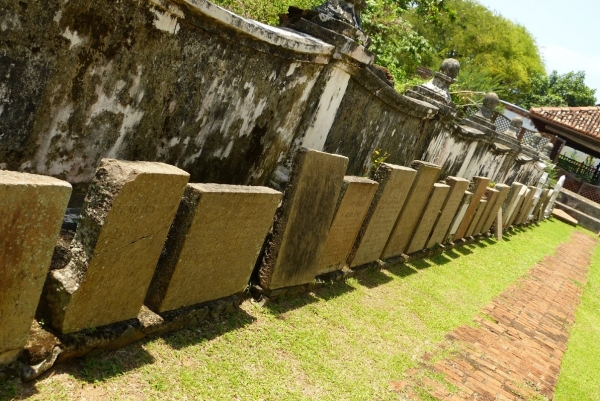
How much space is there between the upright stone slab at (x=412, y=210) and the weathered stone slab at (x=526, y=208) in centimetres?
873

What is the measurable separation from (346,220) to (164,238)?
91.0 inches

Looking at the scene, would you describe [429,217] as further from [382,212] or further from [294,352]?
[294,352]

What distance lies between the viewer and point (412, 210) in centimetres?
667

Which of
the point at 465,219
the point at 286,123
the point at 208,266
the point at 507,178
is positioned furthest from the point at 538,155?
the point at 208,266

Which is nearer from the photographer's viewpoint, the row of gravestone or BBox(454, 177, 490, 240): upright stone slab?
the row of gravestone

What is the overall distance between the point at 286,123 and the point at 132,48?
192 cm

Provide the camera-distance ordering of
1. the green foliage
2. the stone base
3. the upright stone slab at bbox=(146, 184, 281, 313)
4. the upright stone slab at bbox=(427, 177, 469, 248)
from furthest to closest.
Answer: the green foliage → the upright stone slab at bbox=(427, 177, 469, 248) → the upright stone slab at bbox=(146, 184, 281, 313) → the stone base

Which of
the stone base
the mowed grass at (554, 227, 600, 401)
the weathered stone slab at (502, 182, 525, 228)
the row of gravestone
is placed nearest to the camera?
the row of gravestone

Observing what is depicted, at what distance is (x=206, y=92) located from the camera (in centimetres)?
382

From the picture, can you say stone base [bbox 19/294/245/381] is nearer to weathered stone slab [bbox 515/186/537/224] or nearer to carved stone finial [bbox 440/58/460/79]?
carved stone finial [bbox 440/58/460/79]

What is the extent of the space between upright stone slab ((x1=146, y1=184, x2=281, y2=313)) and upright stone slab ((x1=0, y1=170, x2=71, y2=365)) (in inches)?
33.0

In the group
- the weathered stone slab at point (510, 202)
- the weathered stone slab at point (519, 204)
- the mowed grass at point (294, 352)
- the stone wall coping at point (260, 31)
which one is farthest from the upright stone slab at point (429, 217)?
the weathered stone slab at point (519, 204)

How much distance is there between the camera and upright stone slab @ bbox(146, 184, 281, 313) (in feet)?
10.6

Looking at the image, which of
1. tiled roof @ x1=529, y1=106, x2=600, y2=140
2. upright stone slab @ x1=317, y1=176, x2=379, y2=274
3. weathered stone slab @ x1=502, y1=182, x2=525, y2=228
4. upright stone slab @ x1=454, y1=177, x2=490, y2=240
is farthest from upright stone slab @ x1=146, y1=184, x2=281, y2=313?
tiled roof @ x1=529, y1=106, x2=600, y2=140
